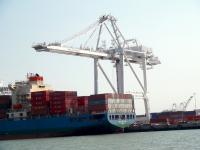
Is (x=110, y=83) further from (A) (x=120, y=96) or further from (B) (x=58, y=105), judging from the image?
(B) (x=58, y=105)

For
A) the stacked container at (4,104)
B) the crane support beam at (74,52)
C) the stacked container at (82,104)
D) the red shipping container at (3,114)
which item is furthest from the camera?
the stacked container at (4,104)

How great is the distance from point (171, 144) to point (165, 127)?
77.1 feet

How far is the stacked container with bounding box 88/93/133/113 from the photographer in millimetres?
51438

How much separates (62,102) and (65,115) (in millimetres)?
1392

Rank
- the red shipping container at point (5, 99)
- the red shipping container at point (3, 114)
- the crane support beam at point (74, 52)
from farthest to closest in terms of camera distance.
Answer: the red shipping container at point (5, 99) < the red shipping container at point (3, 114) < the crane support beam at point (74, 52)

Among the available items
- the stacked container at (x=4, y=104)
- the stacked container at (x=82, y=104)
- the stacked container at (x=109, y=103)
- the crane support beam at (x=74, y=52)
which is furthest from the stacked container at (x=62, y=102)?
the stacked container at (x=4, y=104)

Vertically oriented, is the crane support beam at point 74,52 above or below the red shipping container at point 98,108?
above

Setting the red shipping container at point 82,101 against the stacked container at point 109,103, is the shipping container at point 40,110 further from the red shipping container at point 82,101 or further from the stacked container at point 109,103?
the stacked container at point 109,103

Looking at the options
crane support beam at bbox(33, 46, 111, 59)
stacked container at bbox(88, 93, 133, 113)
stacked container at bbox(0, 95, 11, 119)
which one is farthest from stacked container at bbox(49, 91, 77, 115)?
stacked container at bbox(0, 95, 11, 119)

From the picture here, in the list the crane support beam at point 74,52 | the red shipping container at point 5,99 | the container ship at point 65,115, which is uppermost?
the crane support beam at point 74,52

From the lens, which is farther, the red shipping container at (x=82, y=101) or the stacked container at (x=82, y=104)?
the red shipping container at (x=82, y=101)

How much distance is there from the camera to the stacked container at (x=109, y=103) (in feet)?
169

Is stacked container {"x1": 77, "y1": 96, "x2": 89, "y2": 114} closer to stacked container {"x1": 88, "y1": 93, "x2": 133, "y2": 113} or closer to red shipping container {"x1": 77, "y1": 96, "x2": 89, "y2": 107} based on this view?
red shipping container {"x1": 77, "y1": 96, "x2": 89, "y2": 107}

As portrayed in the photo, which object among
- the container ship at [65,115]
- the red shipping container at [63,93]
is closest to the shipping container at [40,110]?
the container ship at [65,115]
